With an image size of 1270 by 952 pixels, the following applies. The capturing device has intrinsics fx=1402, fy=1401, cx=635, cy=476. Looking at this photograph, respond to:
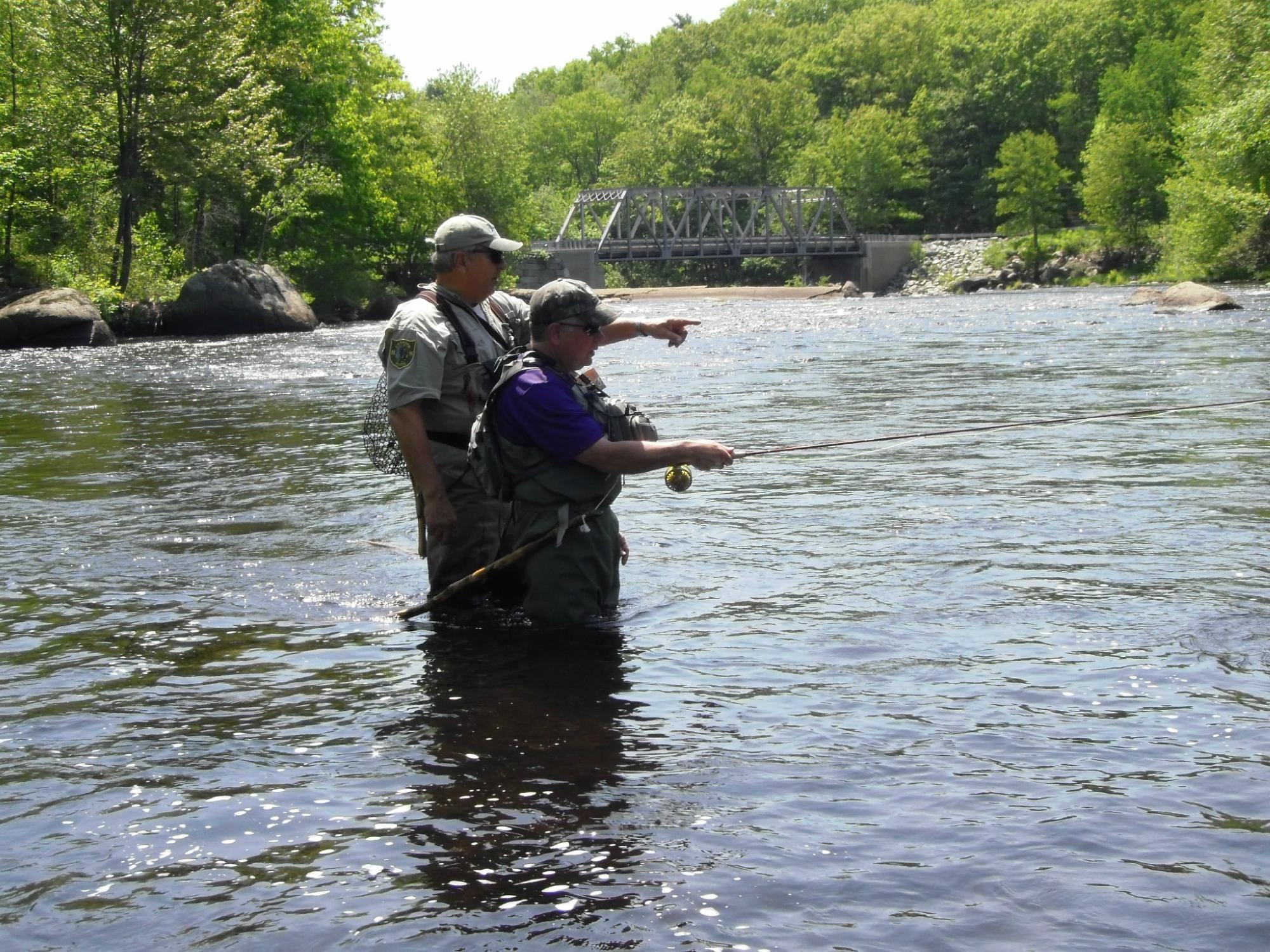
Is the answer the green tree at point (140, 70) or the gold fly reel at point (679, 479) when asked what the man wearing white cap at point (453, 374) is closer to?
the gold fly reel at point (679, 479)

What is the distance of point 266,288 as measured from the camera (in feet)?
113

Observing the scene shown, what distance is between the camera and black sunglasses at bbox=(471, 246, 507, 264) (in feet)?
18.6

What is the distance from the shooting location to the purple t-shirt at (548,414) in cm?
523

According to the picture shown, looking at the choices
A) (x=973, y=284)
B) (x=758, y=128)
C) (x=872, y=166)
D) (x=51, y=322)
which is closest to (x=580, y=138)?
(x=758, y=128)

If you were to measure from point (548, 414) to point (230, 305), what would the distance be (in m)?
29.9

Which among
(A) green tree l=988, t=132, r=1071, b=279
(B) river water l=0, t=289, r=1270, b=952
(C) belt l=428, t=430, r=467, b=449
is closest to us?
(B) river water l=0, t=289, r=1270, b=952

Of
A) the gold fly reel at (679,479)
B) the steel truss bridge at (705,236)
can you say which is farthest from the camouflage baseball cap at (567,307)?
the steel truss bridge at (705,236)

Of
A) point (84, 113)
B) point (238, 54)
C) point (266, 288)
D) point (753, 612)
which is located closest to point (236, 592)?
point (753, 612)

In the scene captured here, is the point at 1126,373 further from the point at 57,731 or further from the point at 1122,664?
the point at 57,731

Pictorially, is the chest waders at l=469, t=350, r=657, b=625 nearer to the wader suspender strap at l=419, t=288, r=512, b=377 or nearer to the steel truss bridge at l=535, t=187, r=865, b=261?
the wader suspender strap at l=419, t=288, r=512, b=377

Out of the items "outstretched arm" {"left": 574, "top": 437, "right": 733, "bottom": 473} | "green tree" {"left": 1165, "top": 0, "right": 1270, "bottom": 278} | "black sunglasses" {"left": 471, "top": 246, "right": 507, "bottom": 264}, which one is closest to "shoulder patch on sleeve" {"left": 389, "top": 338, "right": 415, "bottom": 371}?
"black sunglasses" {"left": 471, "top": 246, "right": 507, "bottom": 264}

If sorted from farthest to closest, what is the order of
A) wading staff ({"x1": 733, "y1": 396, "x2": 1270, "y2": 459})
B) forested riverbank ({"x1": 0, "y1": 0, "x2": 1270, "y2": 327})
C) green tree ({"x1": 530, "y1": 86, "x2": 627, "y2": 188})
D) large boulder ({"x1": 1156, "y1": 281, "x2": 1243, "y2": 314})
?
green tree ({"x1": 530, "y1": 86, "x2": 627, "y2": 188}) < forested riverbank ({"x1": 0, "y1": 0, "x2": 1270, "y2": 327}) < large boulder ({"x1": 1156, "y1": 281, "x2": 1243, "y2": 314}) < wading staff ({"x1": 733, "y1": 396, "x2": 1270, "y2": 459})

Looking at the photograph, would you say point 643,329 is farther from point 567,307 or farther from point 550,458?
point 550,458

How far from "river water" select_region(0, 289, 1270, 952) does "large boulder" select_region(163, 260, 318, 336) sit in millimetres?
23781
